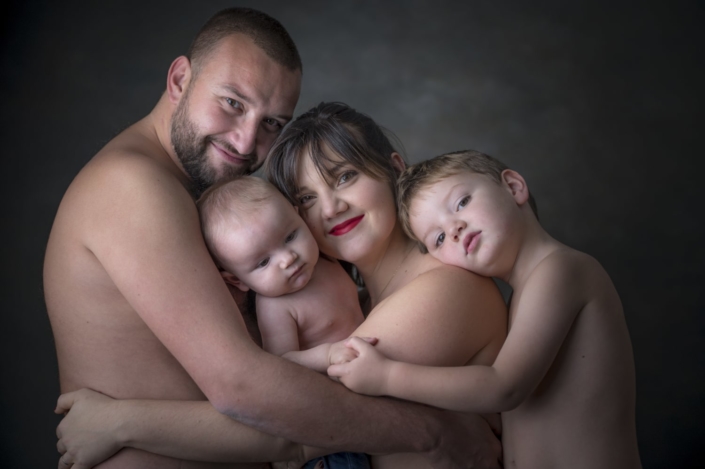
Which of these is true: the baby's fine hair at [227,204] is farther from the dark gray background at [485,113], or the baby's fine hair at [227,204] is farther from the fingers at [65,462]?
the dark gray background at [485,113]

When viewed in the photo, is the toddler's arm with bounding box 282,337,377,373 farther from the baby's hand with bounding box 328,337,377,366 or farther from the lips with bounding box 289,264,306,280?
the lips with bounding box 289,264,306,280

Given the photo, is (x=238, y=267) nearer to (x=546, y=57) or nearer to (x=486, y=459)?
(x=486, y=459)

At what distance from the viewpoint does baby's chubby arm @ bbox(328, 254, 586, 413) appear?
75.2 inches

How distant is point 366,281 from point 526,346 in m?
0.80

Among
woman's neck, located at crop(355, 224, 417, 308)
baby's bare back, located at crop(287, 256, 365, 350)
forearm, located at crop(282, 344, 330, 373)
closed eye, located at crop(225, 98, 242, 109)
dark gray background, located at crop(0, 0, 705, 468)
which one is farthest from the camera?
dark gray background, located at crop(0, 0, 705, 468)

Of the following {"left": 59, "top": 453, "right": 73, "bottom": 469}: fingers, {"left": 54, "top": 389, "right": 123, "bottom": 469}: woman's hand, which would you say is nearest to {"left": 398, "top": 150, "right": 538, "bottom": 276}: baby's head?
{"left": 54, "top": 389, "right": 123, "bottom": 469}: woman's hand

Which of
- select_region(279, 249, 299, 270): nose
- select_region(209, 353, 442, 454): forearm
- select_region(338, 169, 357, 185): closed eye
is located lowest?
select_region(209, 353, 442, 454): forearm

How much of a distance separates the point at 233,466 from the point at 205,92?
1.31m

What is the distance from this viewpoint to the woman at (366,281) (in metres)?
2.02

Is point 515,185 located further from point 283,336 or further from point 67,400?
point 67,400

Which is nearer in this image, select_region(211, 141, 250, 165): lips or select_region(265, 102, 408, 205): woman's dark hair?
select_region(265, 102, 408, 205): woman's dark hair

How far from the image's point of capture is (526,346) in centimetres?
193

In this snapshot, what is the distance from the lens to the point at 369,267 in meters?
2.56

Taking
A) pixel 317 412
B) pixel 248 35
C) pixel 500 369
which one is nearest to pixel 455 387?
pixel 500 369
